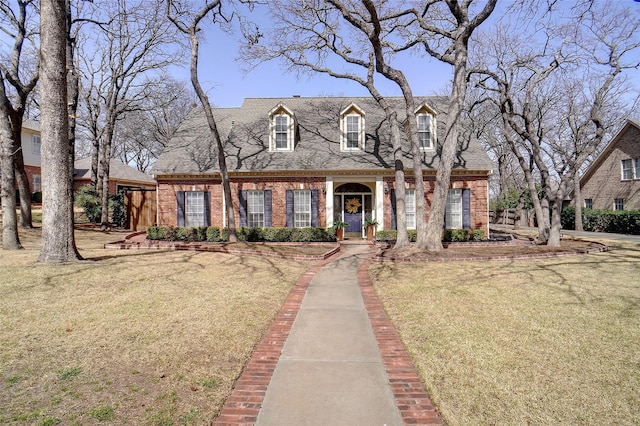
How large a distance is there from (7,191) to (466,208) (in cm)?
1825

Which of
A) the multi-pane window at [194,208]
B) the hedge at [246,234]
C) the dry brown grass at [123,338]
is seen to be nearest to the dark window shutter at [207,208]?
the multi-pane window at [194,208]

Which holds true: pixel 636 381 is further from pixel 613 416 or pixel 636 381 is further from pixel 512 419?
pixel 512 419

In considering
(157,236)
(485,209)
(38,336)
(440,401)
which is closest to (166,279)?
(38,336)

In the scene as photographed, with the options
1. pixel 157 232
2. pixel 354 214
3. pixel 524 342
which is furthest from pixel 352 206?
pixel 524 342

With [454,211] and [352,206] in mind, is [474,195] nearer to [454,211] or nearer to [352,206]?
[454,211]

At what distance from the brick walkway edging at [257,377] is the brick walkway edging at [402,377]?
1399 mm

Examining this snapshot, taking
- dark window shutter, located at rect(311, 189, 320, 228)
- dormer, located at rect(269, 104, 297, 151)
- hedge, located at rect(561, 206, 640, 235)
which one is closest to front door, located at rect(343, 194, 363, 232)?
dark window shutter, located at rect(311, 189, 320, 228)

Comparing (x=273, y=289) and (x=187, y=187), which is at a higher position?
(x=187, y=187)

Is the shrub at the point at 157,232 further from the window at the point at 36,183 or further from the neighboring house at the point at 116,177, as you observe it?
the window at the point at 36,183

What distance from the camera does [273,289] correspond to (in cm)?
775

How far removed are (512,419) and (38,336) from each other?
5.73 meters

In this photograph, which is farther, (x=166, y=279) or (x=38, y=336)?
(x=166, y=279)

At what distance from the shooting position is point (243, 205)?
17609 mm

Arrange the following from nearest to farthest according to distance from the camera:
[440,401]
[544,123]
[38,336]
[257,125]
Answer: [440,401]
[38,336]
[257,125]
[544,123]
